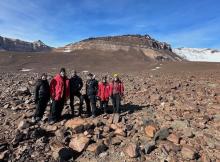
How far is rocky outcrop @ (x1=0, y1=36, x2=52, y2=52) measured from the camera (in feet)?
536

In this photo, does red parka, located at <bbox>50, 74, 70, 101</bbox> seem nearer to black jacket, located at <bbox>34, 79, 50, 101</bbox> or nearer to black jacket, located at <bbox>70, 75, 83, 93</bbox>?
black jacket, located at <bbox>34, 79, 50, 101</bbox>

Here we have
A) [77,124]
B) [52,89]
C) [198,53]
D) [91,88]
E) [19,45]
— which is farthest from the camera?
[19,45]

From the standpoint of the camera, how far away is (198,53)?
474 ft

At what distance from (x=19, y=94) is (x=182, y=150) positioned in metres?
8.91

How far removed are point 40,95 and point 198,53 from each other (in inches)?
5441

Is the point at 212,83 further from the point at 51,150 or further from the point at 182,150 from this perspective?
the point at 51,150

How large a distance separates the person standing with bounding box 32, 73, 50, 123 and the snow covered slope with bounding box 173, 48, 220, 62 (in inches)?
4961

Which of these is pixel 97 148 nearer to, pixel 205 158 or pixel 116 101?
pixel 205 158

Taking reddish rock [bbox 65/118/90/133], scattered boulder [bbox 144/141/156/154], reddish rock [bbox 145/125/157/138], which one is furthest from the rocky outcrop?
scattered boulder [bbox 144/141/156/154]

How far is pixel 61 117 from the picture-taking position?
41.9 ft

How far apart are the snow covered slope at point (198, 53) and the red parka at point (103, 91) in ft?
408

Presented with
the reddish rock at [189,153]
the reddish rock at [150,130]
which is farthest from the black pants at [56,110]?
the reddish rock at [189,153]

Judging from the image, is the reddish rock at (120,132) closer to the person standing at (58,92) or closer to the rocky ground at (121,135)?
the rocky ground at (121,135)

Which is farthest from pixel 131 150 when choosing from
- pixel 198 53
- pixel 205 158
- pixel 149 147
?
pixel 198 53
